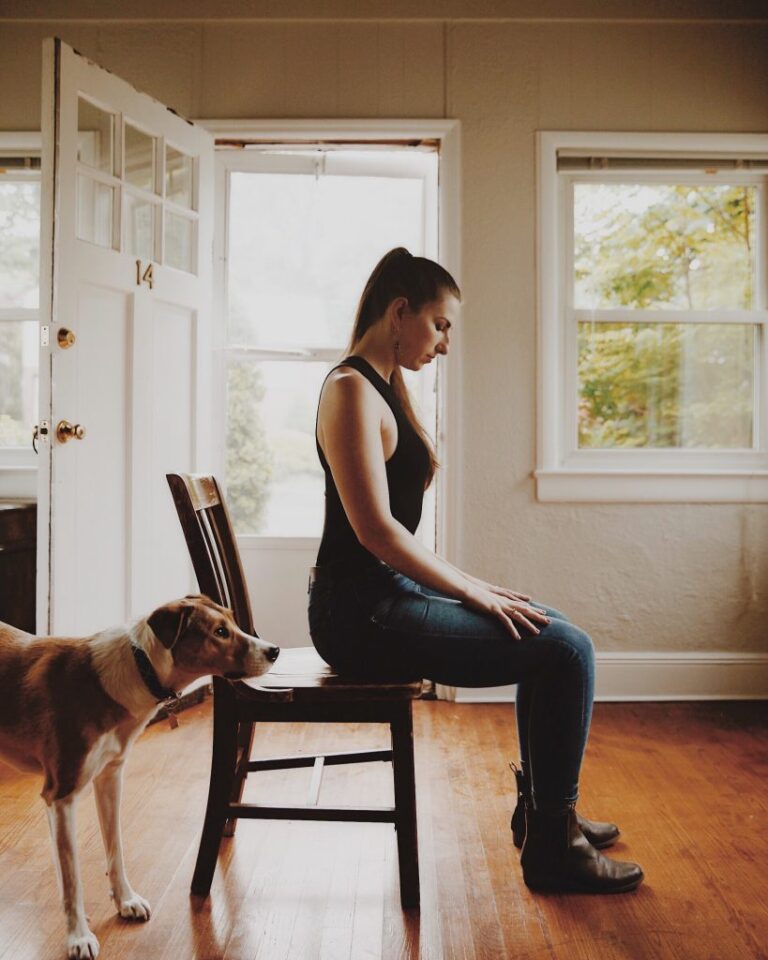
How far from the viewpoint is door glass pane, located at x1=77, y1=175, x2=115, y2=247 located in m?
2.74

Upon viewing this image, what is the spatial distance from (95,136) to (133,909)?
2.35 metres

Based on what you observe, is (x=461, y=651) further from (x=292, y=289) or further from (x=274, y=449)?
(x=292, y=289)

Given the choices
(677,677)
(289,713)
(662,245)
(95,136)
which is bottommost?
(677,677)

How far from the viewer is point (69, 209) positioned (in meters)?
2.63

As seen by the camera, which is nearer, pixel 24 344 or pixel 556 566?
pixel 556 566

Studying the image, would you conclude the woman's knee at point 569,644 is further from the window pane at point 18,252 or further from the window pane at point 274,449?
the window pane at point 18,252

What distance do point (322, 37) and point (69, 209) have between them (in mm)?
1350

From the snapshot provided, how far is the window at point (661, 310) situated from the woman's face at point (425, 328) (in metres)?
1.65

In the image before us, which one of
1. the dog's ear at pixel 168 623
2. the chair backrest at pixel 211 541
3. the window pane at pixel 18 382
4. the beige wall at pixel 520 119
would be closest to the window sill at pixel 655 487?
the beige wall at pixel 520 119

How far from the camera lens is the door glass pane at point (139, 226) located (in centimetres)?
294

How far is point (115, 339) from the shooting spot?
2.87 meters

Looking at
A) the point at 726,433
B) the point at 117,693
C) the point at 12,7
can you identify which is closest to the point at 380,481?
the point at 117,693

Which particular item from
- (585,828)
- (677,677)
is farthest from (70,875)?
(677,677)

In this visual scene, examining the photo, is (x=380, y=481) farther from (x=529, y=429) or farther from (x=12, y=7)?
(x=12, y=7)
